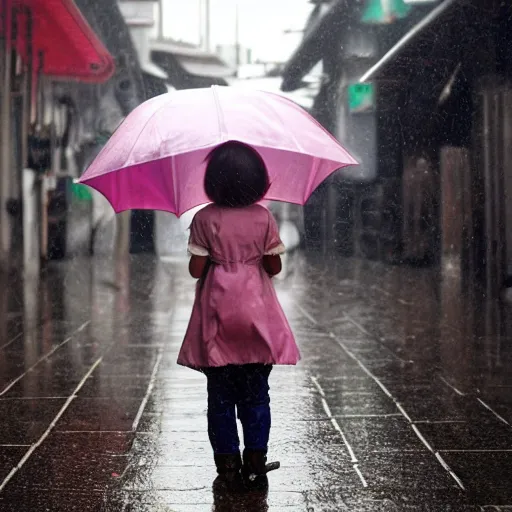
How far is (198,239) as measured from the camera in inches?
145

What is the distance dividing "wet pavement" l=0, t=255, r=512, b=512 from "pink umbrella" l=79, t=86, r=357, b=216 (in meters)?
1.15

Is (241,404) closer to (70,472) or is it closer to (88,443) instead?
(70,472)

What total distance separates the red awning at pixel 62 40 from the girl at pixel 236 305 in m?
7.82

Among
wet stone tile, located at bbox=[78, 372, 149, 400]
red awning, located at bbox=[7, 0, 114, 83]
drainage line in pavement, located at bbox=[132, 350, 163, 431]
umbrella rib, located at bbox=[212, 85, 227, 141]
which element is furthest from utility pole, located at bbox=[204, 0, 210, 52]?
umbrella rib, located at bbox=[212, 85, 227, 141]

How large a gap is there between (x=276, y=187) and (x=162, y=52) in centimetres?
1571

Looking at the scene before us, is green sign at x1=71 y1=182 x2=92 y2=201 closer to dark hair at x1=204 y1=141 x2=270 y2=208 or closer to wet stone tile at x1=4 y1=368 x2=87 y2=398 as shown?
wet stone tile at x1=4 y1=368 x2=87 y2=398

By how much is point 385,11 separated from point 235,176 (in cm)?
1355

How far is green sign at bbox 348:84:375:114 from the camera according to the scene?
63.7ft

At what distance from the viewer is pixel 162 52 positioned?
19.2 metres

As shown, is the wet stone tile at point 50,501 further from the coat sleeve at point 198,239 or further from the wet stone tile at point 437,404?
the wet stone tile at point 437,404

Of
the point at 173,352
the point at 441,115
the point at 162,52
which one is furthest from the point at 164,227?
the point at 173,352

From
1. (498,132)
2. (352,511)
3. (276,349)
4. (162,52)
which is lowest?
(352,511)

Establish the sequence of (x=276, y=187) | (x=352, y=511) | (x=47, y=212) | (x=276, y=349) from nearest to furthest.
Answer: (x=352, y=511) → (x=276, y=349) → (x=276, y=187) → (x=47, y=212)

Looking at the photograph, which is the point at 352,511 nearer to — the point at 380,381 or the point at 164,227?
the point at 380,381
